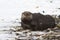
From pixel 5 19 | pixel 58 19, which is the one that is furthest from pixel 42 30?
pixel 5 19

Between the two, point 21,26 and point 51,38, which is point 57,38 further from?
point 21,26

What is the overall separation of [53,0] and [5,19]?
12.0ft

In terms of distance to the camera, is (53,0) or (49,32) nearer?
(49,32)

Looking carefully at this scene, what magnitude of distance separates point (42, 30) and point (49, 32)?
0.57 metres

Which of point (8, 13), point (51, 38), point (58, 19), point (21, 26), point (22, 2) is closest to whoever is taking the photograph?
point (51, 38)

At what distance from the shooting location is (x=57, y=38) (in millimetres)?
8922

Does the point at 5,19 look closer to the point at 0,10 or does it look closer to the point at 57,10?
the point at 0,10

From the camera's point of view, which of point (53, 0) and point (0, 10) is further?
point (53, 0)

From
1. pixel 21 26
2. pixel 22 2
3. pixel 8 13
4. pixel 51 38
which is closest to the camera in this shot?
pixel 51 38

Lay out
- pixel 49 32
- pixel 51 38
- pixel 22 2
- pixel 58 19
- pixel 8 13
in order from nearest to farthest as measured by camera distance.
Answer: pixel 51 38
pixel 49 32
pixel 58 19
pixel 8 13
pixel 22 2

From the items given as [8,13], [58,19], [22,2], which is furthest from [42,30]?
[22,2]

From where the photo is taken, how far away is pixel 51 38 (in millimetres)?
8898

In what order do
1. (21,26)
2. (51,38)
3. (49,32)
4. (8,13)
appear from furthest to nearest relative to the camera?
(8,13) → (21,26) → (49,32) → (51,38)

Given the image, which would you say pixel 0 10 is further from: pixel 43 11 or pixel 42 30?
pixel 42 30
